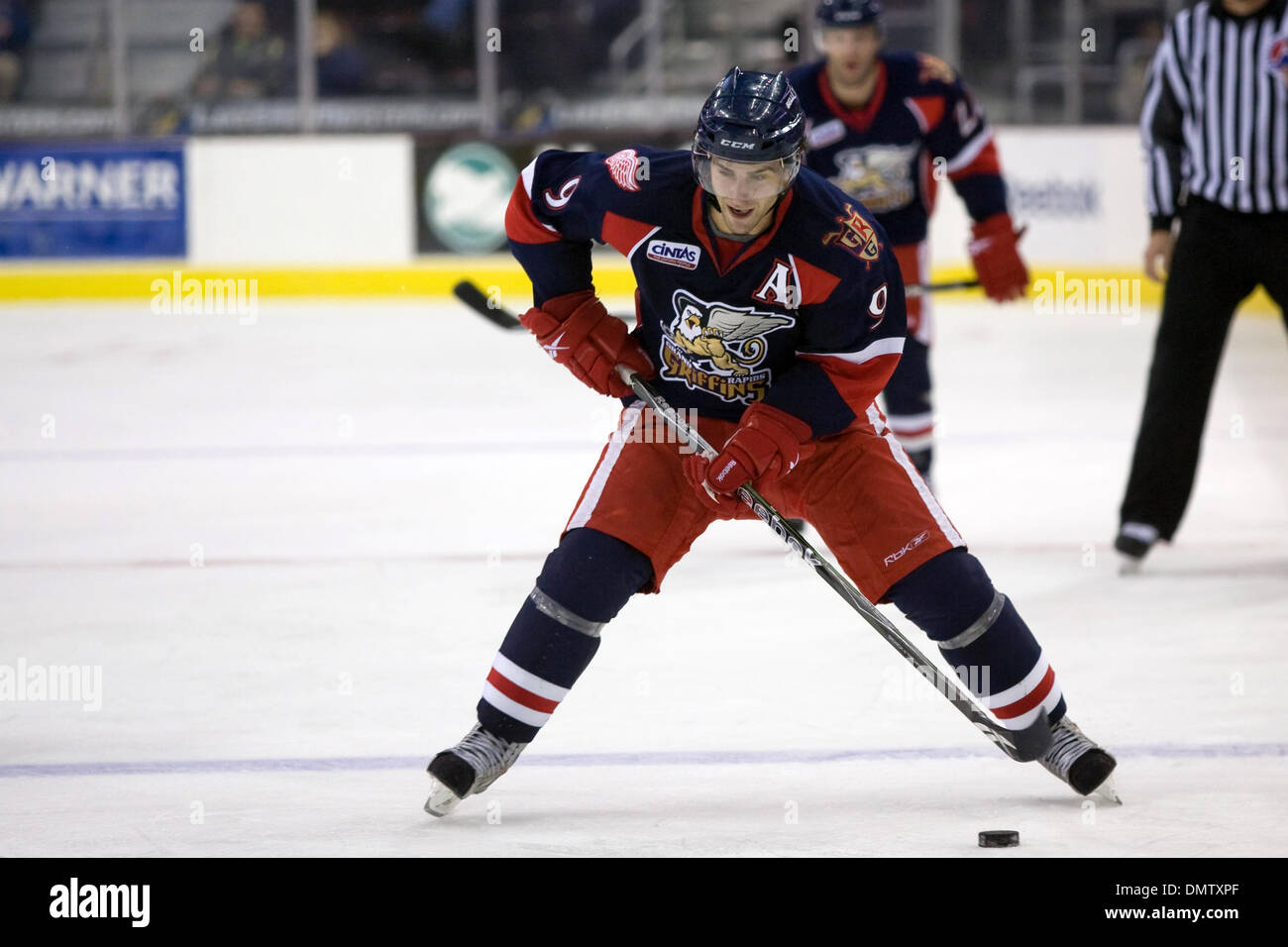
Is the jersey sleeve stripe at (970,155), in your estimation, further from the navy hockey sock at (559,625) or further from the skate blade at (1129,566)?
the navy hockey sock at (559,625)

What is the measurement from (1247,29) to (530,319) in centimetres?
212

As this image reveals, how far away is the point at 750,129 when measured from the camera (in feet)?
7.79

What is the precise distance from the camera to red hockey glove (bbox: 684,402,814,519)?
2.45 m

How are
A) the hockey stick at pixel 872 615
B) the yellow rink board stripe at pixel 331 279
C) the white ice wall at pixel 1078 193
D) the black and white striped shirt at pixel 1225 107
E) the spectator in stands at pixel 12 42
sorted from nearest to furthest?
the hockey stick at pixel 872 615 < the black and white striped shirt at pixel 1225 107 < the white ice wall at pixel 1078 193 < the yellow rink board stripe at pixel 331 279 < the spectator in stands at pixel 12 42

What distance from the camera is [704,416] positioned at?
2678 millimetres

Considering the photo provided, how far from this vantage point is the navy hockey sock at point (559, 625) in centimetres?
248

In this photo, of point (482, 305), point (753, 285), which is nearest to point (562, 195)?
point (753, 285)

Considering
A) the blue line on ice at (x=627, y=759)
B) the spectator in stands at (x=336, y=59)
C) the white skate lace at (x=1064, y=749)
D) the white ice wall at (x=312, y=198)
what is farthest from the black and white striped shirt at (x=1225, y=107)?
the spectator in stands at (x=336, y=59)

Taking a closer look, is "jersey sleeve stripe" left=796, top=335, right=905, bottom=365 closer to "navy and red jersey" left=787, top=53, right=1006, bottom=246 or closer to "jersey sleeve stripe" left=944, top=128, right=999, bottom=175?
"navy and red jersey" left=787, top=53, right=1006, bottom=246

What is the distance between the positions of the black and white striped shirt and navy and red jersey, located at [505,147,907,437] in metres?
1.80

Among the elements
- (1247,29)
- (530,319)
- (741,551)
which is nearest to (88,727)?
(530,319)

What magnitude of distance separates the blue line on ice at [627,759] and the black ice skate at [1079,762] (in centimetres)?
27

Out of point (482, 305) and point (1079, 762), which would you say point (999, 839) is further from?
point (482, 305)

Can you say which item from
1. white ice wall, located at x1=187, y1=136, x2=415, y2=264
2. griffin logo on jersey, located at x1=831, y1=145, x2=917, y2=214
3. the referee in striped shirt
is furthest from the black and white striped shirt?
white ice wall, located at x1=187, y1=136, x2=415, y2=264
